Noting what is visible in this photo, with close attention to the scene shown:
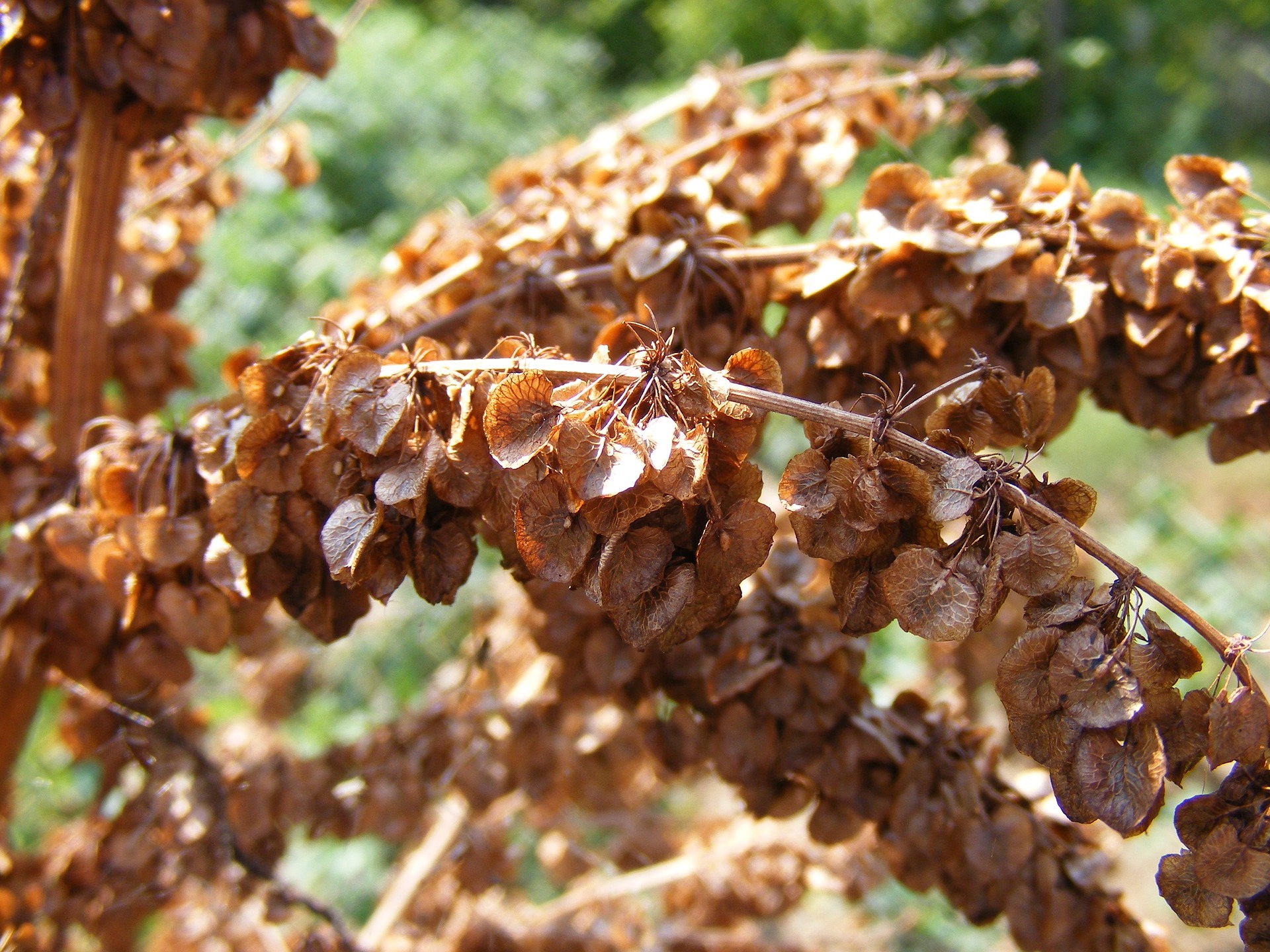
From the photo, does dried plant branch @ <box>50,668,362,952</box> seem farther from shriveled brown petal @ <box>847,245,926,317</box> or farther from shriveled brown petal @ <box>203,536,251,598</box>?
shriveled brown petal @ <box>847,245,926,317</box>

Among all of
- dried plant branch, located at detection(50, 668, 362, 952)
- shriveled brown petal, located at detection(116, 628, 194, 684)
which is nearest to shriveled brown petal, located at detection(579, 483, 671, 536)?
shriveled brown petal, located at detection(116, 628, 194, 684)

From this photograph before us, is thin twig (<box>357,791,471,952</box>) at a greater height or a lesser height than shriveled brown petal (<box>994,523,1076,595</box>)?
lesser

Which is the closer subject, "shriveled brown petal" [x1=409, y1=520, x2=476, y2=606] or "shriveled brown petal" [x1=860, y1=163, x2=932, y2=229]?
"shriveled brown petal" [x1=409, y1=520, x2=476, y2=606]

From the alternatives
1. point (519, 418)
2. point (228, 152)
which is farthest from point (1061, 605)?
point (228, 152)

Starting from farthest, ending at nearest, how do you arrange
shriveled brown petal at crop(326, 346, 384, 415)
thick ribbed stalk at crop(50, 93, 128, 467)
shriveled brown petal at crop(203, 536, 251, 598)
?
thick ribbed stalk at crop(50, 93, 128, 467) < shriveled brown petal at crop(203, 536, 251, 598) < shriveled brown petal at crop(326, 346, 384, 415)

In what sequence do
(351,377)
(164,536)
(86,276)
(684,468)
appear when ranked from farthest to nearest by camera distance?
(86,276)
(164,536)
(351,377)
(684,468)

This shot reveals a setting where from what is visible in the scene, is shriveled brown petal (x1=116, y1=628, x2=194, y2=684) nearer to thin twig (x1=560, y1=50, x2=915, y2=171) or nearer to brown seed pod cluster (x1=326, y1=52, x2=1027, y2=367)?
brown seed pod cluster (x1=326, y1=52, x2=1027, y2=367)

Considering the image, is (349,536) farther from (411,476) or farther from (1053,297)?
(1053,297)

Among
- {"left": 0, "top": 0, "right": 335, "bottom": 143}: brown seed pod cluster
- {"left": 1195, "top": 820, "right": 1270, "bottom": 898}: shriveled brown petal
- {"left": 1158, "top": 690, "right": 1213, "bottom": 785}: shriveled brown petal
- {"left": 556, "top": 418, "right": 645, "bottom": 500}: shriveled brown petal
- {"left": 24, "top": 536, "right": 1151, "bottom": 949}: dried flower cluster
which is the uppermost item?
{"left": 0, "top": 0, "right": 335, "bottom": 143}: brown seed pod cluster

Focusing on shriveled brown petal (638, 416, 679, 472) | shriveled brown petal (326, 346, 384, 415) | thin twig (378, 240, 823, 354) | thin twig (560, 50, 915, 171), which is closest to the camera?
shriveled brown petal (638, 416, 679, 472)
